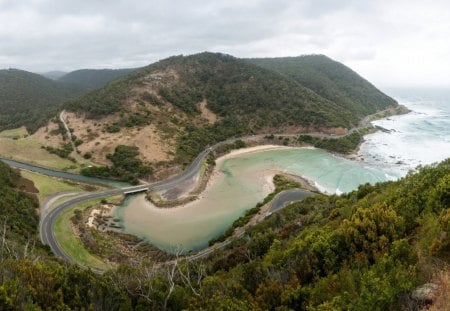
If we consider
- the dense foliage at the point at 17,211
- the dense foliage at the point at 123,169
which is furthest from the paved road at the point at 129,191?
the dense foliage at the point at 123,169

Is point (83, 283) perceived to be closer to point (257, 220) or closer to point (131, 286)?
point (131, 286)

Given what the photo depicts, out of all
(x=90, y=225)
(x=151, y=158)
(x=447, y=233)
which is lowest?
(x=90, y=225)

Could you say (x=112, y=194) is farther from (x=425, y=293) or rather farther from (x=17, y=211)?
(x=425, y=293)

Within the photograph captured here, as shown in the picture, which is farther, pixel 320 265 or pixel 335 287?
pixel 320 265

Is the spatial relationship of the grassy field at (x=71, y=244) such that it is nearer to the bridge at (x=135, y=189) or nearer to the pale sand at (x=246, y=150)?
the bridge at (x=135, y=189)

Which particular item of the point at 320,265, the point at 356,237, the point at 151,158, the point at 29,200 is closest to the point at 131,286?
the point at 320,265

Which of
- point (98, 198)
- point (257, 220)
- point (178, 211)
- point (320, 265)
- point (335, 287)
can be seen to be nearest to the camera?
point (335, 287)
